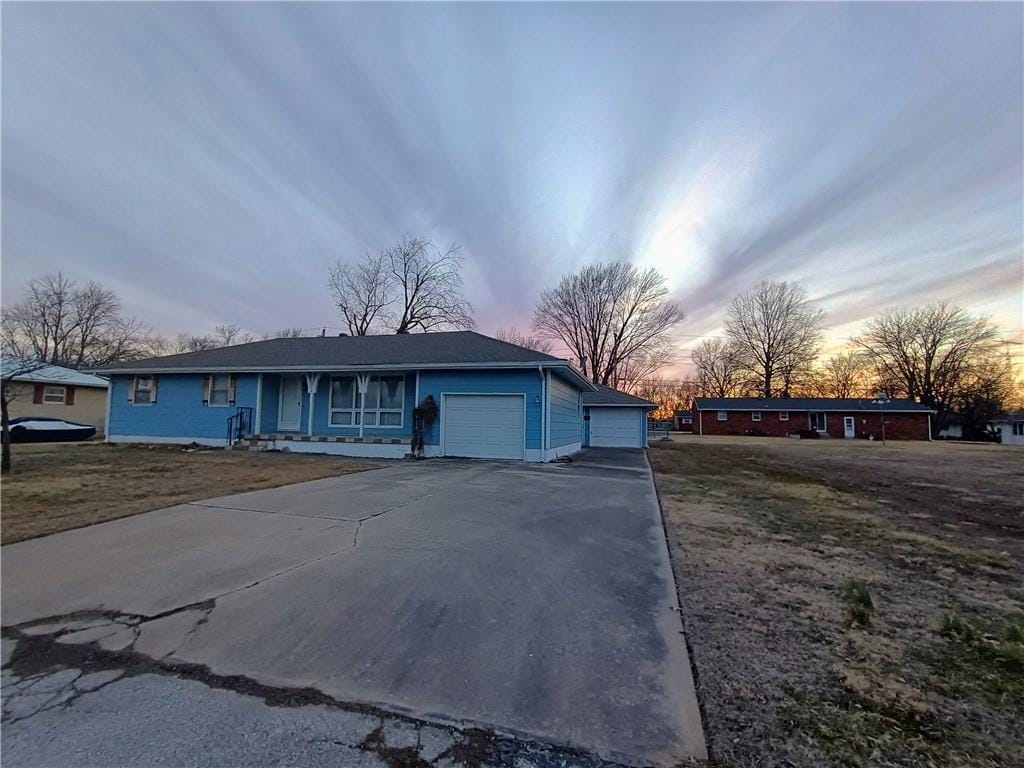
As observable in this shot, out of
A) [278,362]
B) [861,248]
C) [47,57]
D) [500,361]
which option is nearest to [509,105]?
[500,361]

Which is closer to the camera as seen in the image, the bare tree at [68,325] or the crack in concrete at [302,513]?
the crack in concrete at [302,513]

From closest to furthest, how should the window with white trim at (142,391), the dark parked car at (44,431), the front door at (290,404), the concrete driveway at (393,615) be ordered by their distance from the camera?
the concrete driveway at (393,615) < the front door at (290,404) < the window with white trim at (142,391) < the dark parked car at (44,431)

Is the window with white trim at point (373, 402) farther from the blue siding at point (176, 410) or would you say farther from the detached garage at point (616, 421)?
the detached garage at point (616, 421)

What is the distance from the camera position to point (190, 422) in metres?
15.8

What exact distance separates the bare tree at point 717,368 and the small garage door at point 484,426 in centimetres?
4150

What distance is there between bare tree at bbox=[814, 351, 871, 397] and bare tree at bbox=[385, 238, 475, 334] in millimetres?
37355

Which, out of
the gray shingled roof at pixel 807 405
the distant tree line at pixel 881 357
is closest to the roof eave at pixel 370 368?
the gray shingled roof at pixel 807 405

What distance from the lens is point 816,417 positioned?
130 feet

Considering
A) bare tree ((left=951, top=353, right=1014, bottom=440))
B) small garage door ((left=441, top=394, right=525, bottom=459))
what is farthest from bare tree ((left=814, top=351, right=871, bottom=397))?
small garage door ((left=441, top=394, right=525, bottom=459))

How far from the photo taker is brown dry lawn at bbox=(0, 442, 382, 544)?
5.59 m

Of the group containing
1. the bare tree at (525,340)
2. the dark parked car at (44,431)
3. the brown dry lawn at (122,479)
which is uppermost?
the bare tree at (525,340)

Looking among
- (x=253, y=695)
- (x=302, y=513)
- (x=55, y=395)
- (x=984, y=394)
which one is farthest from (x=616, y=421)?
(x=984, y=394)

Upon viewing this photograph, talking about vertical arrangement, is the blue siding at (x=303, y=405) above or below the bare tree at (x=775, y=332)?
below

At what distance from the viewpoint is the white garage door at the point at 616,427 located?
23172 millimetres
